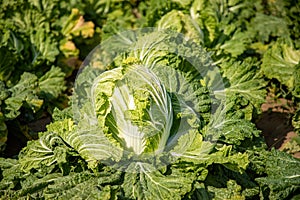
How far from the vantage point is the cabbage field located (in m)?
4.66

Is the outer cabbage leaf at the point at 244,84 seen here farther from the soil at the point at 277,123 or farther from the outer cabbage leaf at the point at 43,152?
the outer cabbage leaf at the point at 43,152

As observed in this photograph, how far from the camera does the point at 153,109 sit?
4.67 metres

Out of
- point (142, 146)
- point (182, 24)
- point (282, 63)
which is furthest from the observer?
point (282, 63)

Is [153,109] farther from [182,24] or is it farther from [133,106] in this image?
[182,24]

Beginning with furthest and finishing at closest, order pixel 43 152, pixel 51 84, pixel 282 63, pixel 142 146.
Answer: pixel 282 63
pixel 51 84
pixel 43 152
pixel 142 146

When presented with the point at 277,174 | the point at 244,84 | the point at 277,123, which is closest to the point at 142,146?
the point at 277,174

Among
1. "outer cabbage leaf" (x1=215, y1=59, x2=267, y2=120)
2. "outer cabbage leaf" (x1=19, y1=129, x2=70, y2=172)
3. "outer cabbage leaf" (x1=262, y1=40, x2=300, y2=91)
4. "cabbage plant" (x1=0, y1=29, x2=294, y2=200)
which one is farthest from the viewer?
"outer cabbage leaf" (x1=262, y1=40, x2=300, y2=91)

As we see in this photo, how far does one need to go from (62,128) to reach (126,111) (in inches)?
31.9

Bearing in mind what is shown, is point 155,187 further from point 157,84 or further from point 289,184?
point 289,184

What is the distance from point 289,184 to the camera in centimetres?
473

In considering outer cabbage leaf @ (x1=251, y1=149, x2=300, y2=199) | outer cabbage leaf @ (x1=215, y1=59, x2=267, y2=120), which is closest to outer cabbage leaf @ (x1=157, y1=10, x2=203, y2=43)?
outer cabbage leaf @ (x1=215, y1=59, x2=267, y2=120)

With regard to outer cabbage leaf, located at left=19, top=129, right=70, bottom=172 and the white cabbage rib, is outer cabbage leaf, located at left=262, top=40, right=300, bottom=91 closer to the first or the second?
the white cabbage rib

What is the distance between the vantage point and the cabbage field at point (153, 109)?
4.66 meters

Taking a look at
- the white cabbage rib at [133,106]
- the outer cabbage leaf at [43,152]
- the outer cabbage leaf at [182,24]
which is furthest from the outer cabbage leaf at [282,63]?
the outer cabbage leaf at [43,152]
